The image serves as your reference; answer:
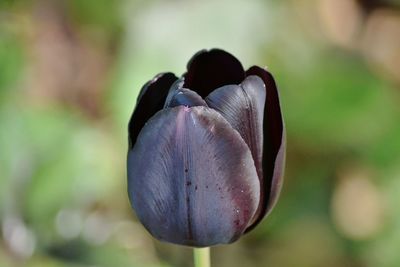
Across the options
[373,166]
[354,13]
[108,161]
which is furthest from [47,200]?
[354,13]

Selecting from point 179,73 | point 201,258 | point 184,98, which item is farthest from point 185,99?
point 179,73

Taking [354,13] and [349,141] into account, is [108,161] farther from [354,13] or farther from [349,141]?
[354,13]

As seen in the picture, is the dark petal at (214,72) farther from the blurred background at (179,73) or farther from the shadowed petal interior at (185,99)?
the blurred background at (179,73)

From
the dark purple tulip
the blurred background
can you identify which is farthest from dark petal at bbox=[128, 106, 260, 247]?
the blurred background

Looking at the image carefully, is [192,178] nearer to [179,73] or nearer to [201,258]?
[201,258]

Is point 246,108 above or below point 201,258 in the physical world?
above

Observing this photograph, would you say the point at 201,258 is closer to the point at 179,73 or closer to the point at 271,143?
the point at 271,143

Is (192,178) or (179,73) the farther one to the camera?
(179,73)
